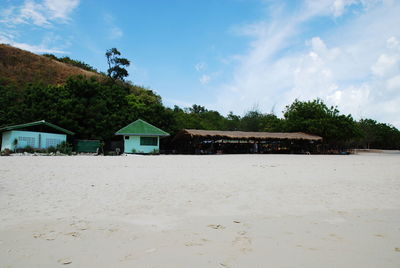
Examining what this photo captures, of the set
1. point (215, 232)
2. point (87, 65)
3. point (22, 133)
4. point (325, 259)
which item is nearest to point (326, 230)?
point (325, 259)

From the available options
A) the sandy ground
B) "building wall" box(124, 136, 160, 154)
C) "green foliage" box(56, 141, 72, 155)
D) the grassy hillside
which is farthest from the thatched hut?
the grassy hillside

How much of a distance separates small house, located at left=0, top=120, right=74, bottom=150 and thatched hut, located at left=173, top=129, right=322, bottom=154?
34.9 ft

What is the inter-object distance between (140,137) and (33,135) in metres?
8.18

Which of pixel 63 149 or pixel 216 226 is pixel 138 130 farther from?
pixel 216 226

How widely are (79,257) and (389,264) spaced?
288 centimetres

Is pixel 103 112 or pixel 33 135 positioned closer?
pixel 33 135

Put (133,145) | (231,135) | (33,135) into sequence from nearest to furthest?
(33,135) < (133,145) < (231,135)

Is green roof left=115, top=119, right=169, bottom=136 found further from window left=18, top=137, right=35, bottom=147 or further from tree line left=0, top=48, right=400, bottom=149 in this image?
window left=18, top=137, right=35, bottom=147

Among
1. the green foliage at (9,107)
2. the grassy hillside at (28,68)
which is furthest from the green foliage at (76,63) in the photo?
the green foliage at (9,107)

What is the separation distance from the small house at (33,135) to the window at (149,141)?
5.81 metres

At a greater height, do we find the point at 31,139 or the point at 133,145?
the point at 31,139

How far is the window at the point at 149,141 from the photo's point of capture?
78.1ft

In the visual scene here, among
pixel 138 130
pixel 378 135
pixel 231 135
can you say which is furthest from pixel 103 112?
pixel 378 135

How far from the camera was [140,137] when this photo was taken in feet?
77.7
